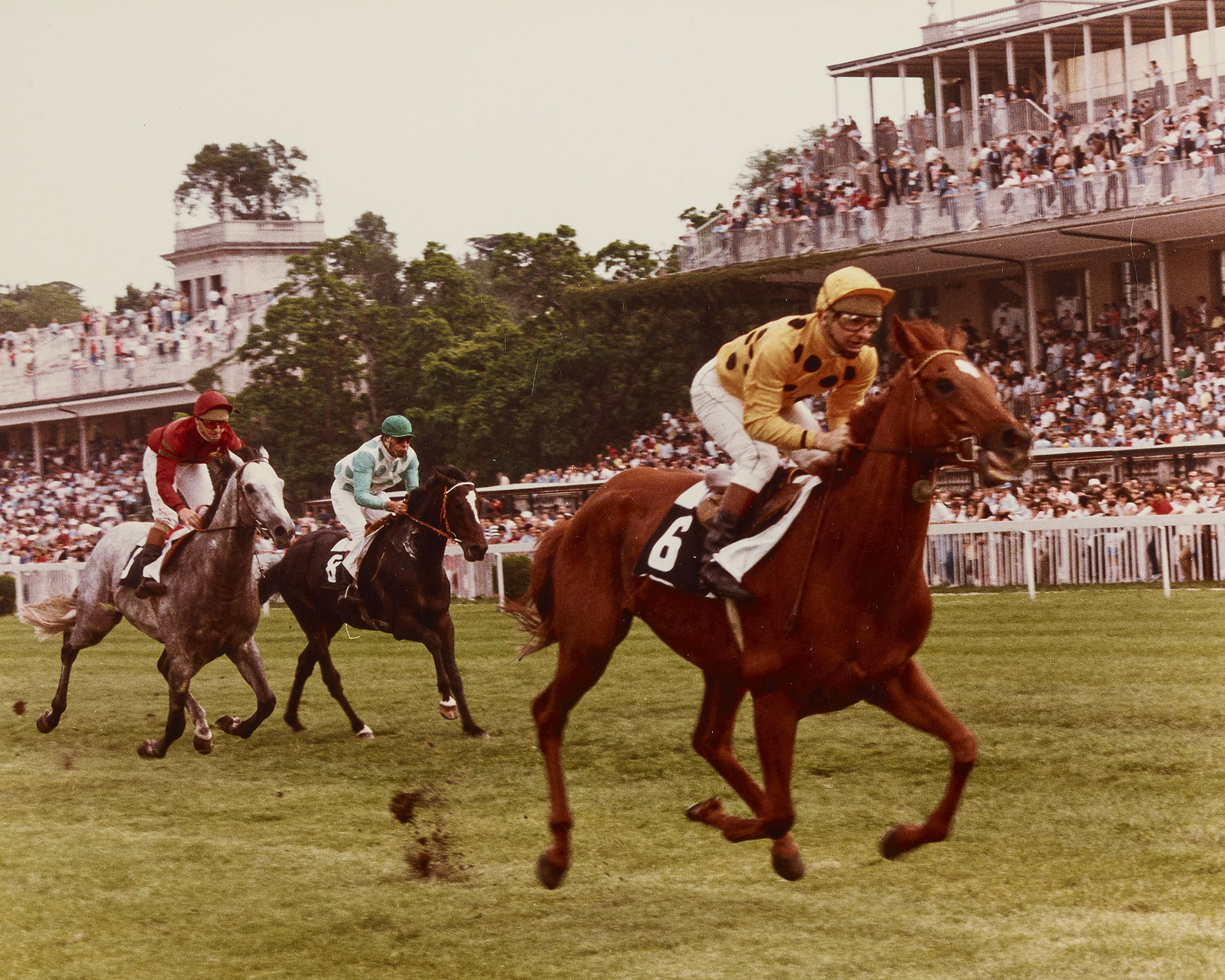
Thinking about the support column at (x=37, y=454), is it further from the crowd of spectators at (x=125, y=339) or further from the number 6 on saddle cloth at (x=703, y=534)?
the number 6 on saddle cloth at (x=703, y=534)

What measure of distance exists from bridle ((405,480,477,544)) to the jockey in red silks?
1.29 metres

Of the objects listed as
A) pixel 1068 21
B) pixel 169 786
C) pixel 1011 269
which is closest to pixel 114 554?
pixel 169 786

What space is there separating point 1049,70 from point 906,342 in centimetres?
2289

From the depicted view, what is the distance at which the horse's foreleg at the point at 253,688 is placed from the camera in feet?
26.5

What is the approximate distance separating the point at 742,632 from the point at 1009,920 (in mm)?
1206

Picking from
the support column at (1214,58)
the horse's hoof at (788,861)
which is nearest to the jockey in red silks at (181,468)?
the horse's hoof at (788,861)

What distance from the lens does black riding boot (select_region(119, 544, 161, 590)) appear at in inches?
334

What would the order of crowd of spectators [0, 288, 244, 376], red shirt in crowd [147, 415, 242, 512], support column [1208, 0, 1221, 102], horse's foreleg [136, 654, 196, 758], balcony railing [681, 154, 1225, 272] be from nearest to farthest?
1. horse's foreleg [136, 654, 196, 758]
2. red shirt in crowd [147, 415, 242, 512]
3. balcony railing [681, 154, 1225, 272]
4. support column [1208, 0, 1221, 102]
5. crowd of spectators [0, 288, 244, 376]

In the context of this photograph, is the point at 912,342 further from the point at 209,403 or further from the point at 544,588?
the point at 209,403

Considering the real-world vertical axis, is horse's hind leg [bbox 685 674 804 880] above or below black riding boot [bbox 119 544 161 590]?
below

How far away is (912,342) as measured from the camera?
4.47 metres

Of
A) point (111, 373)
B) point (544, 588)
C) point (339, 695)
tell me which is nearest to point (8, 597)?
point (111, 373)

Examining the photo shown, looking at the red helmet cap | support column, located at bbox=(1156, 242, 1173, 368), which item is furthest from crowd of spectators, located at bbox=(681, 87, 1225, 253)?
the red helmet cap

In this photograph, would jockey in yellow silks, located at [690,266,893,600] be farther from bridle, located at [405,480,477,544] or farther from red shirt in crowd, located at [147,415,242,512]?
bridle, located at [405,480,477,544]
